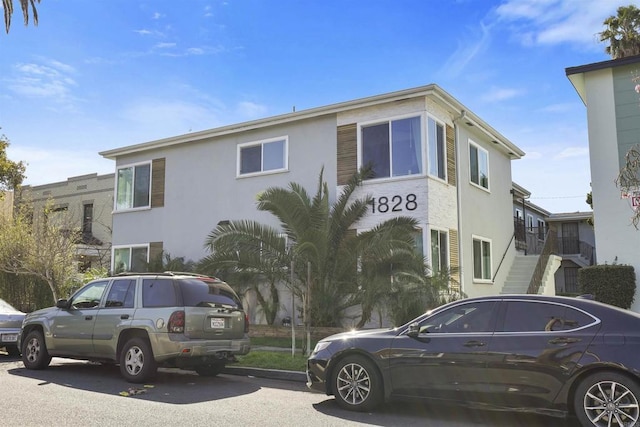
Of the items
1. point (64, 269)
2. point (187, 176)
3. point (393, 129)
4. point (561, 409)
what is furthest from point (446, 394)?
point (64, 269)

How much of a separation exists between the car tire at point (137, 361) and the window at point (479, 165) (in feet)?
40.1

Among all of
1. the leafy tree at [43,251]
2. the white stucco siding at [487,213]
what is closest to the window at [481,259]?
the white stucco siding at [487,213]

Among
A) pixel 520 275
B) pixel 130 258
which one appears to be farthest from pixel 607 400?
pixel 130 258

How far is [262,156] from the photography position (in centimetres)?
1800

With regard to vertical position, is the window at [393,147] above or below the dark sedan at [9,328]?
above

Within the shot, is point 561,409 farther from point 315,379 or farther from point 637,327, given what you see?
point 315,379

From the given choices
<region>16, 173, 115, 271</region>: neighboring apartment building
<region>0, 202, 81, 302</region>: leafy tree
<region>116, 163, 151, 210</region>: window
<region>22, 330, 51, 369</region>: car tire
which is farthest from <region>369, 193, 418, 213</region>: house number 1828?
<region>16, 173, 115, 271</region>: neighboring apartment building

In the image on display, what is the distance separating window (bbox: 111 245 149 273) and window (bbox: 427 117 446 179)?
1032 centimetres

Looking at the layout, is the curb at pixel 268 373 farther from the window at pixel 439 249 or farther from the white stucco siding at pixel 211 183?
the white stucco siding at pixel 211 183

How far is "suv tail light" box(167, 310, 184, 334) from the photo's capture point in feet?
28.6

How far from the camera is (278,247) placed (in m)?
14.1

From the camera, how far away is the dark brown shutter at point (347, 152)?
1609 centimetres

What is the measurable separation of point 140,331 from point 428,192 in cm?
844

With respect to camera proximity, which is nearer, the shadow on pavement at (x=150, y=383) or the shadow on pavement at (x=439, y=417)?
the shadow on pavement at (x=439, y=417)
